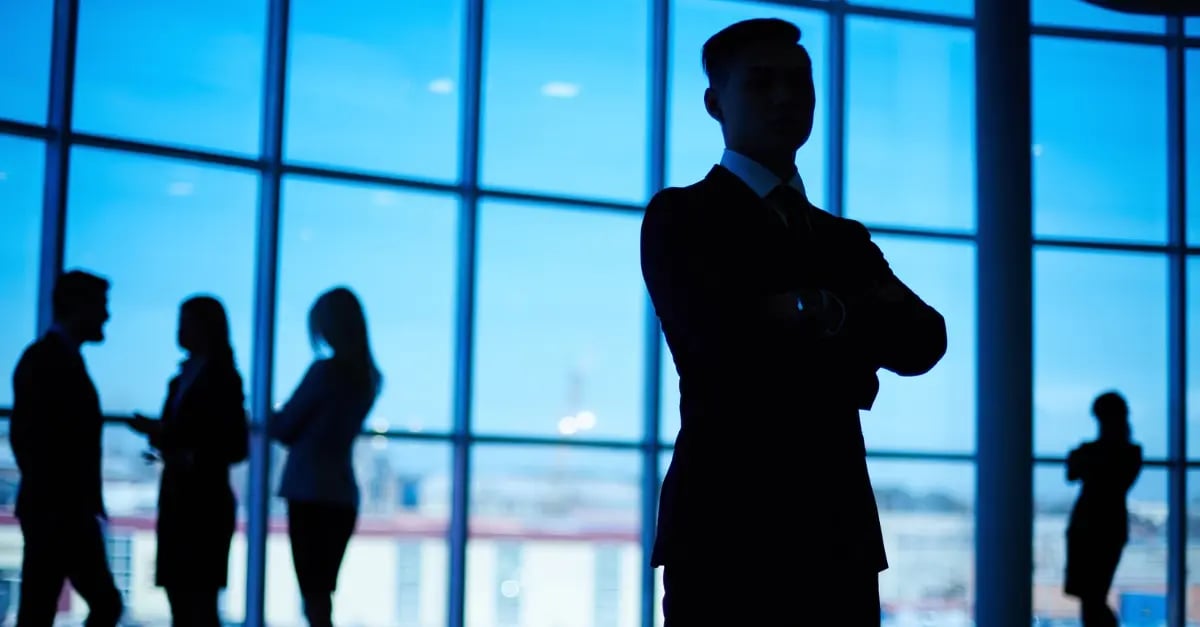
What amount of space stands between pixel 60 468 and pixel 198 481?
468mm

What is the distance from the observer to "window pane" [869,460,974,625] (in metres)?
8.45

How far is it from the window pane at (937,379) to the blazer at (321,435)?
12.9 ft

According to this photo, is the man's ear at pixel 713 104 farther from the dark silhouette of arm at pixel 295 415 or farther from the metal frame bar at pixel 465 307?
the metal frame bar at pixel 465 307

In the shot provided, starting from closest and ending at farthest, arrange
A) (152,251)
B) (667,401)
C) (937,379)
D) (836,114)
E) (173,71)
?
1. (152,251)
2. (173,71)
3. (667,401)
4. (836,114)
5. (937,379)

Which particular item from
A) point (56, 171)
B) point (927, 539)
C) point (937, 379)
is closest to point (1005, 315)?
point (937, 379)

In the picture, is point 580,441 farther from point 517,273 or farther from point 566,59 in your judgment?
point 566,59

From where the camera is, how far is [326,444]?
5402mm

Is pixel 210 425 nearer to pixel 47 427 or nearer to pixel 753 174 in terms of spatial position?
pixel 47 427

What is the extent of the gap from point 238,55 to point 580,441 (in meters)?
2.61

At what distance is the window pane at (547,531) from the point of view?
7512 millimetres

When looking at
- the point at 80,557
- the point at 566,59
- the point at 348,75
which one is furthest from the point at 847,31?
the point at 80,557

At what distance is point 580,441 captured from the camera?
7707 millimetres

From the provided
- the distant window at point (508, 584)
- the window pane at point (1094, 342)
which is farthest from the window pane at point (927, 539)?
the distant window at point (508, 584)

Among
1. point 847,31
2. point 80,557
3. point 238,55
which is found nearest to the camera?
point 80,557
